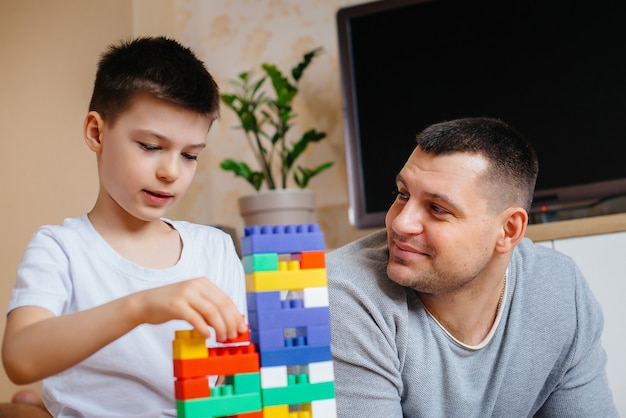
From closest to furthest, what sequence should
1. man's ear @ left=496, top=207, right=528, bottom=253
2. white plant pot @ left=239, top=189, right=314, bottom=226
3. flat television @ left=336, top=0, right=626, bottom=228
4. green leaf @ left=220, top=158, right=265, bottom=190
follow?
man's ear @ left=496, top=207, right=528, bottom=253, flat television @ left=336, top=0, right=626, bottom=228, white plant pot @ left=239, top=189, right=314, bottom=226, green leaf @ left=220, top=158, right=265, bottom=190

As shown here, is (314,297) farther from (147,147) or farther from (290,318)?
(147,147)

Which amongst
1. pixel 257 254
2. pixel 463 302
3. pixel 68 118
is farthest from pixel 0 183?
pixel 257 254

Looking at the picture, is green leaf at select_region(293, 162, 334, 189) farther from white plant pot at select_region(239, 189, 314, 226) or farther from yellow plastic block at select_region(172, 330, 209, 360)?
yellow plastic block at select_region(172, 330, 209, 360)

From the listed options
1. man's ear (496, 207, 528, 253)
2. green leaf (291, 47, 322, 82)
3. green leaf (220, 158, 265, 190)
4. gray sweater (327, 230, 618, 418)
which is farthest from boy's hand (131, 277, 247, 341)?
green leaf (291, 47, 322, 82)

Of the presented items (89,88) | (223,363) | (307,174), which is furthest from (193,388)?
(89,88)

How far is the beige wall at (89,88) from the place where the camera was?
275cm

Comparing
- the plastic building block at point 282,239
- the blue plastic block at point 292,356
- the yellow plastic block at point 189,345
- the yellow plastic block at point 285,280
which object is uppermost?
the plastic building block at point 282,239

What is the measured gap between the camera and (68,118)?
2752mm

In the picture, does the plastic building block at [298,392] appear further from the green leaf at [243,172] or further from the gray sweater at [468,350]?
the green leaf at [243,172]

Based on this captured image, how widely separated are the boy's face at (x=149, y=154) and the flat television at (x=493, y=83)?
1.52 meters

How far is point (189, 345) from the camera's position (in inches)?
31.3

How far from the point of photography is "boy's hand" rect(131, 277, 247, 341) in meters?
0.76

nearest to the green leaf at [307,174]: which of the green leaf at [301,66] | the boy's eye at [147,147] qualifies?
the green leaf at [301,66]

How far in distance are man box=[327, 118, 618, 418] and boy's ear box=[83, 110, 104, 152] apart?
0.55m
